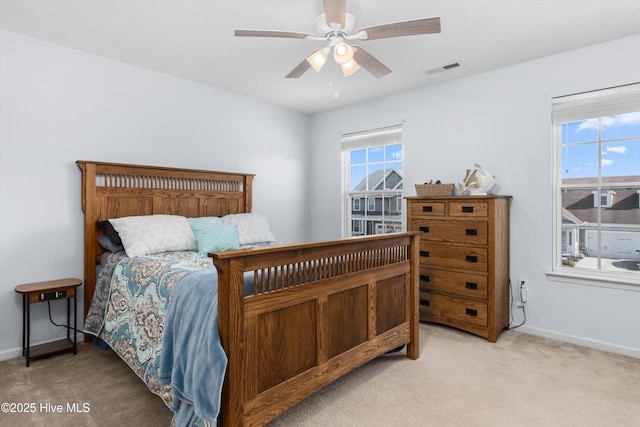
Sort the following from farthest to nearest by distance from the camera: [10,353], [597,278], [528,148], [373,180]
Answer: [373,180] < [528,148] < [597,278] < [10,353]

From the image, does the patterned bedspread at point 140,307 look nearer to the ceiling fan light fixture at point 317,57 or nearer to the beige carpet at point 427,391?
the beige carpet at point 427,391

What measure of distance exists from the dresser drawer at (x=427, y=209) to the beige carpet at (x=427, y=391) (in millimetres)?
1211

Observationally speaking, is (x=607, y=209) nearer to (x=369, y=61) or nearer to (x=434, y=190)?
(x=434, y=190)

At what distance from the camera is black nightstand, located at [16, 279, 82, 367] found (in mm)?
2512

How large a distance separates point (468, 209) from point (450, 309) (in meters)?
0.94

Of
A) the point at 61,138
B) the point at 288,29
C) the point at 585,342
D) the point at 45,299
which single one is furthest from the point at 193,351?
the point at 585,342

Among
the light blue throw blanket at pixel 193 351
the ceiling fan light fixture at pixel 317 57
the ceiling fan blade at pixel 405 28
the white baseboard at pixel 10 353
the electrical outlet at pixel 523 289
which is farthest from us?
the electrical outlet at pixel 523 289

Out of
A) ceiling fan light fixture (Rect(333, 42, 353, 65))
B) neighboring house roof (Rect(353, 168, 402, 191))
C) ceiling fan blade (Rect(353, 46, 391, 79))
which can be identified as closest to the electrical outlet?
neighboring house roof (Rect(353, 168, 402, 191))

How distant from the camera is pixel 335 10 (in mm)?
1803

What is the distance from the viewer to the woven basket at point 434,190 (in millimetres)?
3361

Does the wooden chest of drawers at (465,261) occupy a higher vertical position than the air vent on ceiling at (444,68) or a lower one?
lower

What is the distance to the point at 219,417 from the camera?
5.07ft

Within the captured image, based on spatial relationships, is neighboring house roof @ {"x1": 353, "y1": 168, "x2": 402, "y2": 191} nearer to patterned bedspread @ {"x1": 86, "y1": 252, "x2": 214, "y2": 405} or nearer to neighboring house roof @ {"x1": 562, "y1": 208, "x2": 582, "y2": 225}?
neighboring house roof @ {"x1": 562, "y1": 208, "x2": 582, "y2": 225}

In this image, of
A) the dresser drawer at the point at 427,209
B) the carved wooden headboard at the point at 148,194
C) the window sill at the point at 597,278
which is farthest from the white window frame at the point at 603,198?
the carved wooden headboard at the point at 148,194
